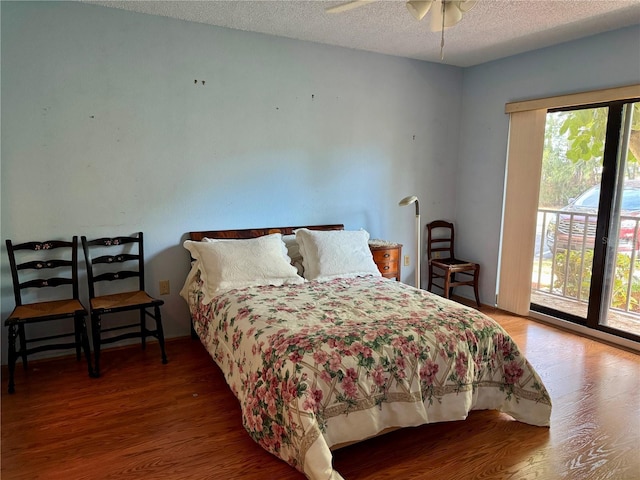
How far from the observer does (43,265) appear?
Result: 9.61ft

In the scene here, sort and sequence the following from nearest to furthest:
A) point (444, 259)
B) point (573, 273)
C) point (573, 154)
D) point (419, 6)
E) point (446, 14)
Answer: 1. point (419, 6)
2. point (446, 14)
3. point (573, 154)
4. point (573, 273)
5. point (444, 259)

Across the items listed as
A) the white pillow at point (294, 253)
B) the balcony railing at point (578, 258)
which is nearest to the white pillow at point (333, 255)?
the white pillow at point (294, 253)

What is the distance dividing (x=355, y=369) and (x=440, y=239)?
2.96 m

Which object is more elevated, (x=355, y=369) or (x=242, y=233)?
(x=242, y=233)

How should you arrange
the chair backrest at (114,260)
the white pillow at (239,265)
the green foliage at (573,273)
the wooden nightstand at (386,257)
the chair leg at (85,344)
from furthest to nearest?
the green foliage at (573,273) < the wooden nightstand at (386,257) < the chair backrest at (114,260) < the white pillow at (239,265) < the chair leg at (85,344)

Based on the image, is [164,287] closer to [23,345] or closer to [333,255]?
[23,345]

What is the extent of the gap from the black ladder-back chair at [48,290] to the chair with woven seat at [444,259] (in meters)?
3.16

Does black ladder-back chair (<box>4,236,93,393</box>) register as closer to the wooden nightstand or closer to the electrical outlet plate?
the electrical outlet plate

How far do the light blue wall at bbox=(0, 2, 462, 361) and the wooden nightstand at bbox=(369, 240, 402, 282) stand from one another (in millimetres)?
396

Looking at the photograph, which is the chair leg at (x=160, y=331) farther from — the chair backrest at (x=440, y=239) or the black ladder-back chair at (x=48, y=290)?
the chair backrest at (x=440, y=239)

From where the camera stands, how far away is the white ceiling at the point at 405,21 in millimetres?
2869

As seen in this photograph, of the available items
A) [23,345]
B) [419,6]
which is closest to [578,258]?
[419,6]

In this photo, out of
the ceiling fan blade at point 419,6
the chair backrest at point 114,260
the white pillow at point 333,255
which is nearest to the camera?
the ceiling fan blade at point 419,6

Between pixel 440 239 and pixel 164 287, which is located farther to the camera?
pixel 440 239
